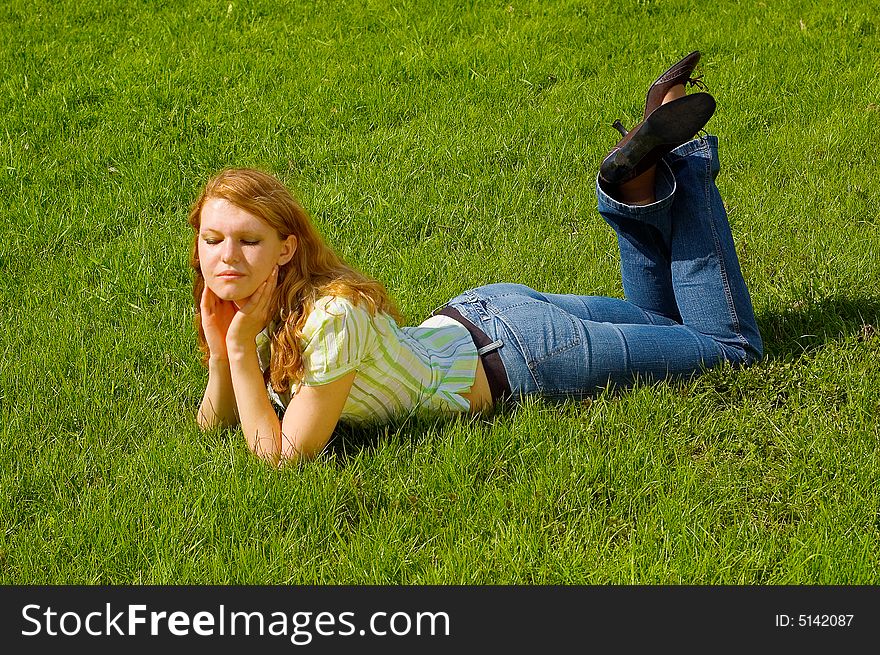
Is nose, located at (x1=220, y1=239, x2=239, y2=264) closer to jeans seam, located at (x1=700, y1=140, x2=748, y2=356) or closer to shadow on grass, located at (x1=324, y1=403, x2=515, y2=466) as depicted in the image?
shadow on grass, located at (x1=324, y1=403, x2=515, y2=466)

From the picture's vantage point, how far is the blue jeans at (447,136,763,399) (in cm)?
365

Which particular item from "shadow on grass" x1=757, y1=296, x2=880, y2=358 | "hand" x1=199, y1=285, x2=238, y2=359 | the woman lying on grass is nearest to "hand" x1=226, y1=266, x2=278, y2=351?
the woman lying on grass

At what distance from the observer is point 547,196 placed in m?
5.71

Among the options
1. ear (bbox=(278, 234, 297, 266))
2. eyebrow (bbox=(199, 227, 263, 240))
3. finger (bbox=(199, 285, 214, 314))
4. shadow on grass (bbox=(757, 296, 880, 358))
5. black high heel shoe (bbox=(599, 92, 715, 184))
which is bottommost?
shadow on grass (bbox=(757, 296, 880, 358))

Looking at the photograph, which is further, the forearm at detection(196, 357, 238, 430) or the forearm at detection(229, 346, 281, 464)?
the forearm at detection(196, 357, 238, 430)

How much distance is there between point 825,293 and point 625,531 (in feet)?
6.36

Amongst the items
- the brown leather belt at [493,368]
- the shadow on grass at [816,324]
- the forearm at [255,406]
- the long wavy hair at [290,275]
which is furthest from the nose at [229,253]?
the shadow on grass at [816,324]

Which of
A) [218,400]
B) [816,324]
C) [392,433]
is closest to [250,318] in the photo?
[218,400]

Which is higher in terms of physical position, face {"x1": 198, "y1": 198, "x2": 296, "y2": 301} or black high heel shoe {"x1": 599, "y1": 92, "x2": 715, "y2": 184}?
black high heel shoe {"x1": 599, "y1": 92, "x2": 715, "y2": 184}

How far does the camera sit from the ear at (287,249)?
11.0 feet

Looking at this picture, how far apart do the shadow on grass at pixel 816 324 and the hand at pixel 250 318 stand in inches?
80.3

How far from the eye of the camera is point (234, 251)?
325 centimetres

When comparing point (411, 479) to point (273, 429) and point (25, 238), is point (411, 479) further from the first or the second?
point (25, 238)

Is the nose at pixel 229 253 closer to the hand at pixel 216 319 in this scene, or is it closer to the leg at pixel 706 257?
the hand at pixel 216 319
